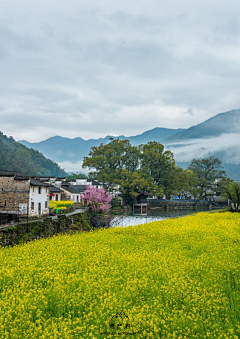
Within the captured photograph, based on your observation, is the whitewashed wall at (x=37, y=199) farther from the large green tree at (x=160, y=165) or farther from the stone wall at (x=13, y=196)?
the large green tree at (x=160, y=165)

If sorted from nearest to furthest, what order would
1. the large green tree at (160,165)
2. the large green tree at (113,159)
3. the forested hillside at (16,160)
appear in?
1. the large green tree at (113,159)
2. the large green tree at (160,165)
3. the forested hillside at (16,160)

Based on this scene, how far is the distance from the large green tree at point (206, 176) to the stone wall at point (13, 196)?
6014 cm

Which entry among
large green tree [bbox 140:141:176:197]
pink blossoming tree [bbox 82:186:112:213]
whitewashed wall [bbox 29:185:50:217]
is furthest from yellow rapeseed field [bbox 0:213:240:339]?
large green tree [bbox 140:141:176:197]

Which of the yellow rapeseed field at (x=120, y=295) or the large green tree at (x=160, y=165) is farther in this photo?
the large green tree at (x=160, y=165)

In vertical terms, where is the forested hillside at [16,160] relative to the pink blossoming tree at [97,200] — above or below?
above

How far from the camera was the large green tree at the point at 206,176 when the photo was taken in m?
83.0

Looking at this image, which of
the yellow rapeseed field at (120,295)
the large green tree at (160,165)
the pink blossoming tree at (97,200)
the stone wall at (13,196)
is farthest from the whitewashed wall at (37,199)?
the large green tree at (160,165)

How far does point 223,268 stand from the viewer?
35.7 ft

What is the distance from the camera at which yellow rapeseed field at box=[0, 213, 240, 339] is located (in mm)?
6340

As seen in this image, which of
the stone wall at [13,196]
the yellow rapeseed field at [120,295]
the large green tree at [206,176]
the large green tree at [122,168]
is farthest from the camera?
the large green tree at [206,176]

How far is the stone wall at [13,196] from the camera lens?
30594mm

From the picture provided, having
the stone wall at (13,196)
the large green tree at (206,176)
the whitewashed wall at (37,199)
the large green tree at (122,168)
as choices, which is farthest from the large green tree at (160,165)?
the stone wall at (13,196)

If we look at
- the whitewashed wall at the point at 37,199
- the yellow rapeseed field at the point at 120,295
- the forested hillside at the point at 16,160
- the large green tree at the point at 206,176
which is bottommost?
the yellow rapeseed field at the point at 120,295

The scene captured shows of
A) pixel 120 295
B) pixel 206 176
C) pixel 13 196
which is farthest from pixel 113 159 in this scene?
pixel 120 295
